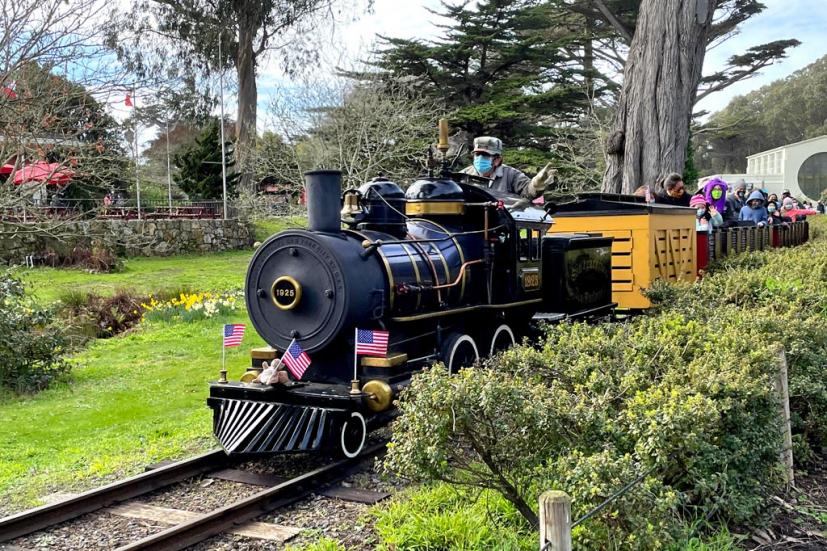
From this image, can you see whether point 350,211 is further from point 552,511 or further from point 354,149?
point 354,149

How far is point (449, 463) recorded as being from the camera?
4.23 meters

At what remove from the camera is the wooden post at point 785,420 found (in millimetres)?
4797

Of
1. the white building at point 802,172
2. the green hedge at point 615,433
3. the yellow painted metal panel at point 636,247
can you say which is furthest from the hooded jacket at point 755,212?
the white building at point 802,172

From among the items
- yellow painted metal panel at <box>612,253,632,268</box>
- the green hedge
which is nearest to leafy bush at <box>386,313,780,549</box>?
the green hedge

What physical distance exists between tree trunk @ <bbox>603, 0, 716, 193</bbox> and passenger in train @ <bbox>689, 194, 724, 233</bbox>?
878 mm

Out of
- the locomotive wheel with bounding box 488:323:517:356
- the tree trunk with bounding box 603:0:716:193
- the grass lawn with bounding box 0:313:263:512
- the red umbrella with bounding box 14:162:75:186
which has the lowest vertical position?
the grass lawn with bounding box 0:313:263:512

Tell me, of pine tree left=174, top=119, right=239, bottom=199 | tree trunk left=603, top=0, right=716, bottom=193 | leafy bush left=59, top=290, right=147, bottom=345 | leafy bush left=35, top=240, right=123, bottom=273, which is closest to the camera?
leafy bush left=59, top=290, right=147, bottom=345

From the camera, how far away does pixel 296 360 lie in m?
6.17

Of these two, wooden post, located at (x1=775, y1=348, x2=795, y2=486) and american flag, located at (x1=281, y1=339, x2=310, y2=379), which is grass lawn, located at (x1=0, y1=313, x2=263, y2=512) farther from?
wooden post, located at (x1=775, y1=348, x2=795, y2=486)

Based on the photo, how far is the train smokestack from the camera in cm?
634

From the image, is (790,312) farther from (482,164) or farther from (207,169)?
(207,169)

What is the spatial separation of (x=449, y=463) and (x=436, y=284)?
2858 mm

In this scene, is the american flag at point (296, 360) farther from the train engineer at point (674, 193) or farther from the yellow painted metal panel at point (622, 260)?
the train engineer at point (674, 193)

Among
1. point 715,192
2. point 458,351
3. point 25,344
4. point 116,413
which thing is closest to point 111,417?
point 116,413
